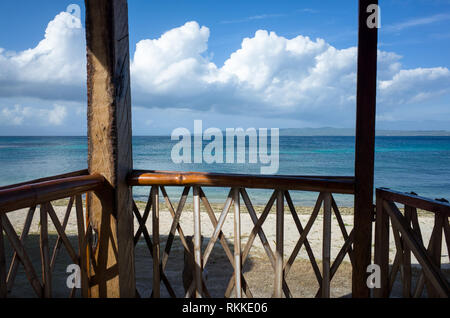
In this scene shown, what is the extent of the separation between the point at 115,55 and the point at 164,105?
3876 cm

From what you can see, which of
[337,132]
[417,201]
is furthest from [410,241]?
[337,132]

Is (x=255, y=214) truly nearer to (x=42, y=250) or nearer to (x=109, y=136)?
(x=109, y=136)

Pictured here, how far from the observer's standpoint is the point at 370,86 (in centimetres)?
145

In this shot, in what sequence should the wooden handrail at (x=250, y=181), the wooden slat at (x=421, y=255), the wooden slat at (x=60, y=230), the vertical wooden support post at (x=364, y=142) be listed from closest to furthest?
1. the wooden slat at (x=421, y=255)
2. the wooden slat at (x=60, y=230)
3. the vertical wooden support post at (x=364, y=142)
4. the wooden handrail at (x=250, y=181)

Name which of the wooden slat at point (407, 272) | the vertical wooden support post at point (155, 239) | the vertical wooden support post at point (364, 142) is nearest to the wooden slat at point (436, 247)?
the wooden slat at point (407, 272)

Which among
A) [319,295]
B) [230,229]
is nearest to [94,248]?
[319,295]

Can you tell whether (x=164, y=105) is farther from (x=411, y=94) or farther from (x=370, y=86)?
(x=370, y=86)

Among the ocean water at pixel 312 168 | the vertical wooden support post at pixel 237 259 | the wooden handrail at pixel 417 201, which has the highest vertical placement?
the wooden handrail at pixel 417 201

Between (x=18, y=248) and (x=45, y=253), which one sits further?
(x=45, y=253)

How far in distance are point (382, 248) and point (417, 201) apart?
0.37 metres

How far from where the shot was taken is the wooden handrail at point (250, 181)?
155cm

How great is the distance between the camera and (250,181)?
5.20ft

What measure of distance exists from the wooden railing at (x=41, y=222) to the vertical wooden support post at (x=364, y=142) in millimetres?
1291

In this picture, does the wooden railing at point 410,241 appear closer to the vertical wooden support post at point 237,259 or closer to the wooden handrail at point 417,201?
the wooden handrail at point 417,201
